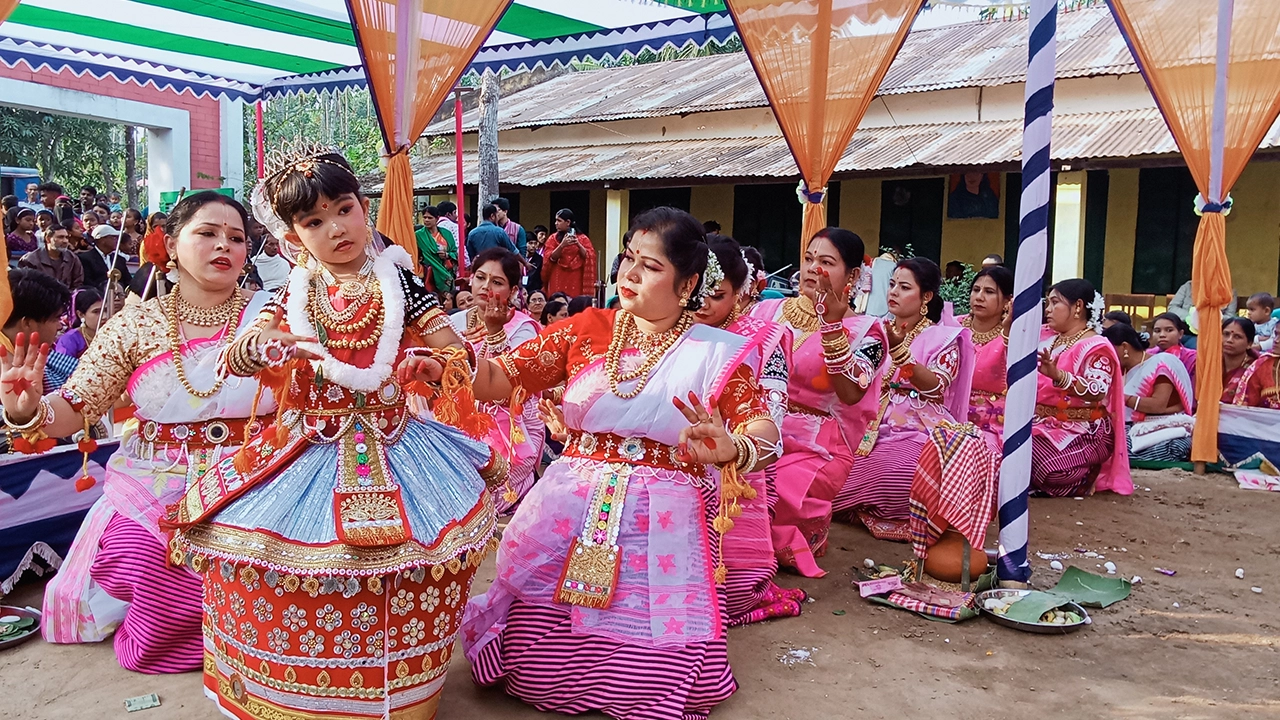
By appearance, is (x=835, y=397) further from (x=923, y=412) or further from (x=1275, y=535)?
(x=1275, y=535)

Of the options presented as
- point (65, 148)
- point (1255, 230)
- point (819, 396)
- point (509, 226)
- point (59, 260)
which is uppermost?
point (65, 148)

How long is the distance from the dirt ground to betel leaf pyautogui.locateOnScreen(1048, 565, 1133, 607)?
0.05 metres

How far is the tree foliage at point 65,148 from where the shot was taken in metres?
26.6

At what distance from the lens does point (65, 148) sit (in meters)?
28.7

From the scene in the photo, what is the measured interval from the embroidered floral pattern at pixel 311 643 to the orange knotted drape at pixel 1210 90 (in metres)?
5.96

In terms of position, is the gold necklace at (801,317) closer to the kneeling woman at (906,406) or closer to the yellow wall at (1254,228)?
the kneeling woman at (906,406)

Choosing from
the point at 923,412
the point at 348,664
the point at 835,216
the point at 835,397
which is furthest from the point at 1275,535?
the point at 835,216

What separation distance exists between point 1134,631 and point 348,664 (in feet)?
10.1

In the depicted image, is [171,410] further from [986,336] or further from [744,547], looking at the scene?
[986,336]

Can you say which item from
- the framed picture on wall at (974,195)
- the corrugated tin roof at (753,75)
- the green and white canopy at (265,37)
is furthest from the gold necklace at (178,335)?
the framed picture on wall at (974,195)

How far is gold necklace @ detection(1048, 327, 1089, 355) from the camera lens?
623 centimetres

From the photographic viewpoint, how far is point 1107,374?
6.19 meters

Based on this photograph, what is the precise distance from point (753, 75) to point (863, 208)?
2875 millimetres

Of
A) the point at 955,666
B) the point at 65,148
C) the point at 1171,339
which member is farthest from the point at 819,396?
the point at 65,148
